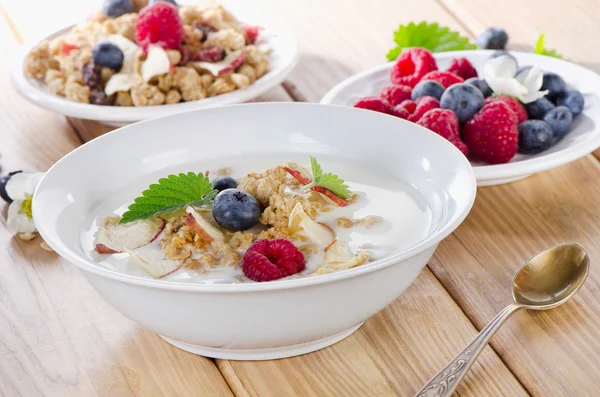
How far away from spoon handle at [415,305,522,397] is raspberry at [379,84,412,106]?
555mm

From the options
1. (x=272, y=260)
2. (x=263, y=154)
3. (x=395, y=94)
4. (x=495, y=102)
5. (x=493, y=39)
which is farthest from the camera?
(x=493, y=39)

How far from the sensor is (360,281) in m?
0.95

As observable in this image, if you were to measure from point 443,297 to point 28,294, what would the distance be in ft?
1.92

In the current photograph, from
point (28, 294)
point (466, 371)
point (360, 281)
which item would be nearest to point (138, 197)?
point (28, 294)

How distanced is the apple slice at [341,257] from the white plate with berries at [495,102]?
0.38 metres

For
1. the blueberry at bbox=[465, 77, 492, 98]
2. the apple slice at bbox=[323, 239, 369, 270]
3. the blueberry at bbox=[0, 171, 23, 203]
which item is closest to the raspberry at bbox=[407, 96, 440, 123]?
the blueberry at bbox=[465, 77, 492, 98]

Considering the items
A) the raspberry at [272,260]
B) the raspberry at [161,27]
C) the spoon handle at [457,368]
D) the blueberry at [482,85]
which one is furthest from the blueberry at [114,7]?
the spoon handle at [457,368]

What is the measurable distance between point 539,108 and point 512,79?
7 centimetres

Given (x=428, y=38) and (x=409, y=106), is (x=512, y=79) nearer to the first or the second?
(x=409, y=106)

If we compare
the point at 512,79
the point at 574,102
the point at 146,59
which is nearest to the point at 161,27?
the point at 146,59

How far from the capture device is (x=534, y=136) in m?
1.44

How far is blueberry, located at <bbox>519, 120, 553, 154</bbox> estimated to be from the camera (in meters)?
1.44

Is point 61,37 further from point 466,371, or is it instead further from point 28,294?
point 466,371

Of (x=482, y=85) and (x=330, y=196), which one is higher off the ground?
(x=330, y=196)
